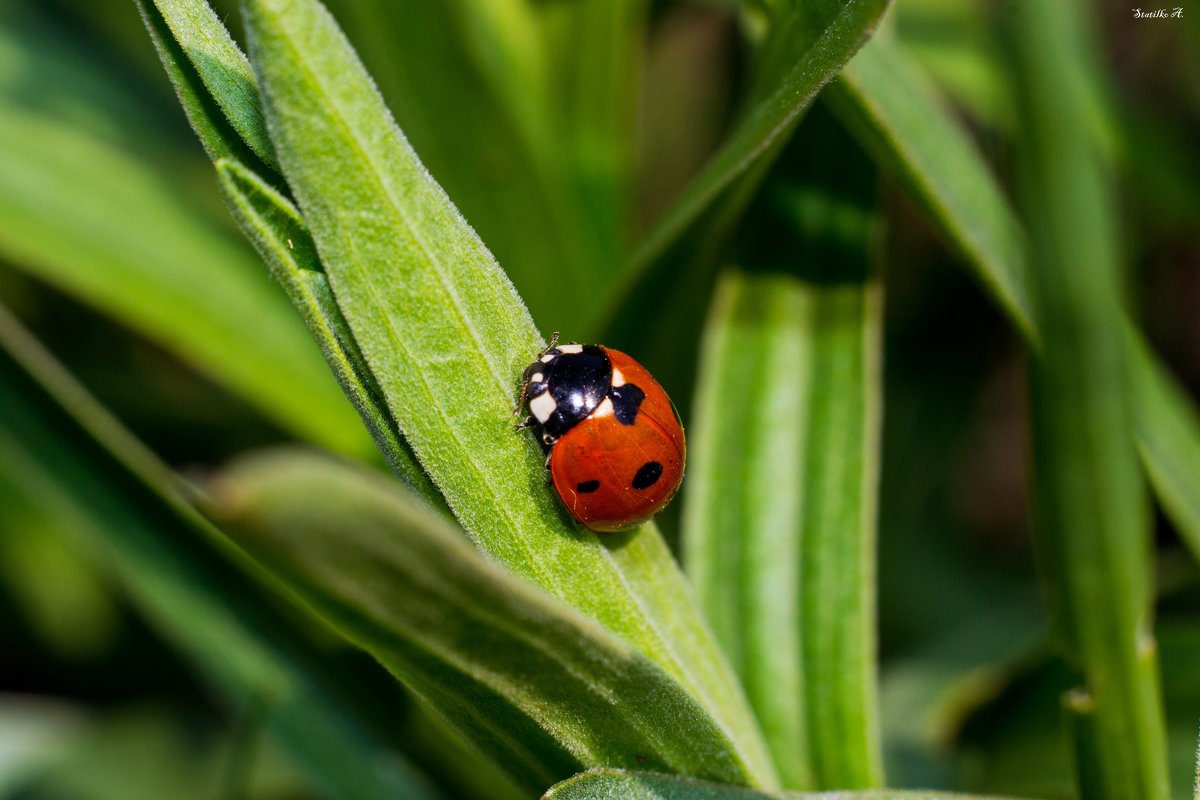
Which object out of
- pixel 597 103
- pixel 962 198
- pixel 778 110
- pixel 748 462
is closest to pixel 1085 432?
pixel 778 110

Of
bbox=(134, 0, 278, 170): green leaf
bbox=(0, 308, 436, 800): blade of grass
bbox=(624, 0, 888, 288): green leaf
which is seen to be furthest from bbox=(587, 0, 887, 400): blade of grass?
bbox=(0, 308, 436, 800): blade of grass

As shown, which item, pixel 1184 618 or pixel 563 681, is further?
pixel 1184 618

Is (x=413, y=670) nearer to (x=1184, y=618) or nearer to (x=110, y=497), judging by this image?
(x=110, y=497)

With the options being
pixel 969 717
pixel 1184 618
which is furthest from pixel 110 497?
pixel 1184 618

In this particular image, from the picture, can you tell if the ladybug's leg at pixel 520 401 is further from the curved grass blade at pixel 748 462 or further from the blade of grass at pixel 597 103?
the blade of grass at pixel 597 103

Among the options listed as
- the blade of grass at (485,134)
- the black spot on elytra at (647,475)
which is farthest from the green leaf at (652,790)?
the blade of grass at (485,134)
